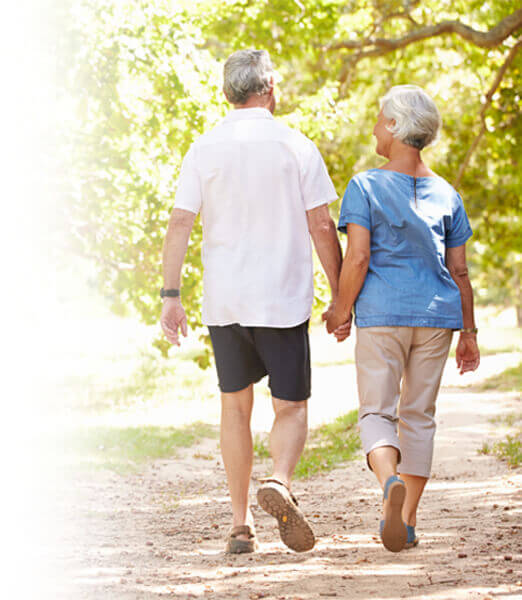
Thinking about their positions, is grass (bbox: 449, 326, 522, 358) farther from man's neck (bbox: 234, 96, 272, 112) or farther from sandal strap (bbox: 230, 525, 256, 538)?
man's neck (bbox: 234, 96, 272, 112)

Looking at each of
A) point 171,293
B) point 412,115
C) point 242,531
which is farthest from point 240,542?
point 412,115

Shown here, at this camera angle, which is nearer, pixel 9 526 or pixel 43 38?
pixel 9 526

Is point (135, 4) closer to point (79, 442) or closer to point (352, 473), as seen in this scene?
point (79, 442)

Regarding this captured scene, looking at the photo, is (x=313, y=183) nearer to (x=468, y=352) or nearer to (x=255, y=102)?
(x=255, y=102)

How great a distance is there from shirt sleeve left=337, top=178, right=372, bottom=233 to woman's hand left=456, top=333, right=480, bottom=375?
0.88 meters

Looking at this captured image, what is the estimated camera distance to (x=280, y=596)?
3.47 meters

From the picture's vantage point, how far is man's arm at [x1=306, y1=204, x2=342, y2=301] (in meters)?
4.08

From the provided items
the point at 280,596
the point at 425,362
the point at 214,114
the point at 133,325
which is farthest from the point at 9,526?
the point at 133,325

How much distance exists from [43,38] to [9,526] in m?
5.82

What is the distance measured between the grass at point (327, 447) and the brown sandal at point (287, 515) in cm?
350

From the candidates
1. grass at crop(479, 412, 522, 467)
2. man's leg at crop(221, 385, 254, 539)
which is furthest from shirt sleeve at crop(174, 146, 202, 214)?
grass at crop(479, 412, 522, 467)

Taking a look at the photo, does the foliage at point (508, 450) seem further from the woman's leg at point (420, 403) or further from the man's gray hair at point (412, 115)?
the man's gray hair at point (412, 115)

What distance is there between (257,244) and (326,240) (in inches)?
13.1

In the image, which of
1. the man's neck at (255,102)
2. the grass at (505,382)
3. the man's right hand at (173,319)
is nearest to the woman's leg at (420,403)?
the man's right hand at (173,319)
